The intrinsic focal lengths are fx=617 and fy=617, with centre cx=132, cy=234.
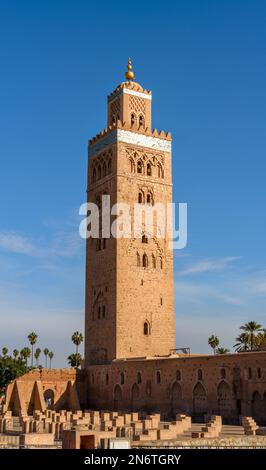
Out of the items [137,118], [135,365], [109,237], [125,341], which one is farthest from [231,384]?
A: [137,118]

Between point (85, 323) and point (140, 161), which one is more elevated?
point (140, 161)

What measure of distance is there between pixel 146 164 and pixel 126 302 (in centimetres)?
940

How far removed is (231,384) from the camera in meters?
26.9

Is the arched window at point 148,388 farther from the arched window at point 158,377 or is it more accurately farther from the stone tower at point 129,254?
the stone tower at point 129,254

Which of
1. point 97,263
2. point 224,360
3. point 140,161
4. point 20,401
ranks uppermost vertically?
point 140,161

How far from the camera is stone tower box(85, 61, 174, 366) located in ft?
122

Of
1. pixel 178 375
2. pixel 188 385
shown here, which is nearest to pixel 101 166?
pixel 178 375

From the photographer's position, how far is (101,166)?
41.5 m

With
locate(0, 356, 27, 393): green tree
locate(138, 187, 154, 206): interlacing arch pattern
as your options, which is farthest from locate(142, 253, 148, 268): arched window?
locate(0, 356, 27, 393): green tree

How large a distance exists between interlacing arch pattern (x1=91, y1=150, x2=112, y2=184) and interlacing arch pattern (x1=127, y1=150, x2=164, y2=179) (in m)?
1.46

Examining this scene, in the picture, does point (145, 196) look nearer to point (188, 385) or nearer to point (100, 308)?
point (100, 308)

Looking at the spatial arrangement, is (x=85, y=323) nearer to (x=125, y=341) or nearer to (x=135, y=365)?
(x=125, y=341)
